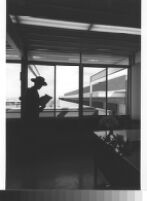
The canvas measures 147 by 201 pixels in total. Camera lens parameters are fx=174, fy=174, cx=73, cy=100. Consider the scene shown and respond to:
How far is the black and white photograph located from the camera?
6.09 ft

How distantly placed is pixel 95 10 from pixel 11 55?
1124 millimetres

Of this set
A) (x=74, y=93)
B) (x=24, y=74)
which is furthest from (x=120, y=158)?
(x=24, y=74)

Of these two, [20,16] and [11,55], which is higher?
[20,16]

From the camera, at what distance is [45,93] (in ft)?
6.33

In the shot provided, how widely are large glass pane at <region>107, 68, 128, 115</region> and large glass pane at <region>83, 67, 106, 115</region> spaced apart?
2.7 inches

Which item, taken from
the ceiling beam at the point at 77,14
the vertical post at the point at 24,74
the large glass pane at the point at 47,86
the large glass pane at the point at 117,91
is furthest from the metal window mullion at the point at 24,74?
the large glass pane at the point at 117,91

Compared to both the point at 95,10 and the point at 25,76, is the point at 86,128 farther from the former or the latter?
the point at 95,10

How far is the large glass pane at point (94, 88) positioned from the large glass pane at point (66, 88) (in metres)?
0.11

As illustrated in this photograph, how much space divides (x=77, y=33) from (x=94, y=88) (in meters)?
0.67

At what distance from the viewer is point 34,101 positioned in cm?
188

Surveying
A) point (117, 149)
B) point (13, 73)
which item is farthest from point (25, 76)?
point (117, 149)

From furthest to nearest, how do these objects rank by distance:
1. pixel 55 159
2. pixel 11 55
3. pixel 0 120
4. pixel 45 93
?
pixel 55 159 < pixel 45 93 < pixel 11 55 < pixel 0 120

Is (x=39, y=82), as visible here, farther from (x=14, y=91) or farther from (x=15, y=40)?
(x=15, y=40)

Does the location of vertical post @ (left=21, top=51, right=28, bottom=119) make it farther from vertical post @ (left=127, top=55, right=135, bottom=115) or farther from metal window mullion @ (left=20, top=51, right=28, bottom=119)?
vertical post @ (left=127, top=55, right=135, bottom=115)
